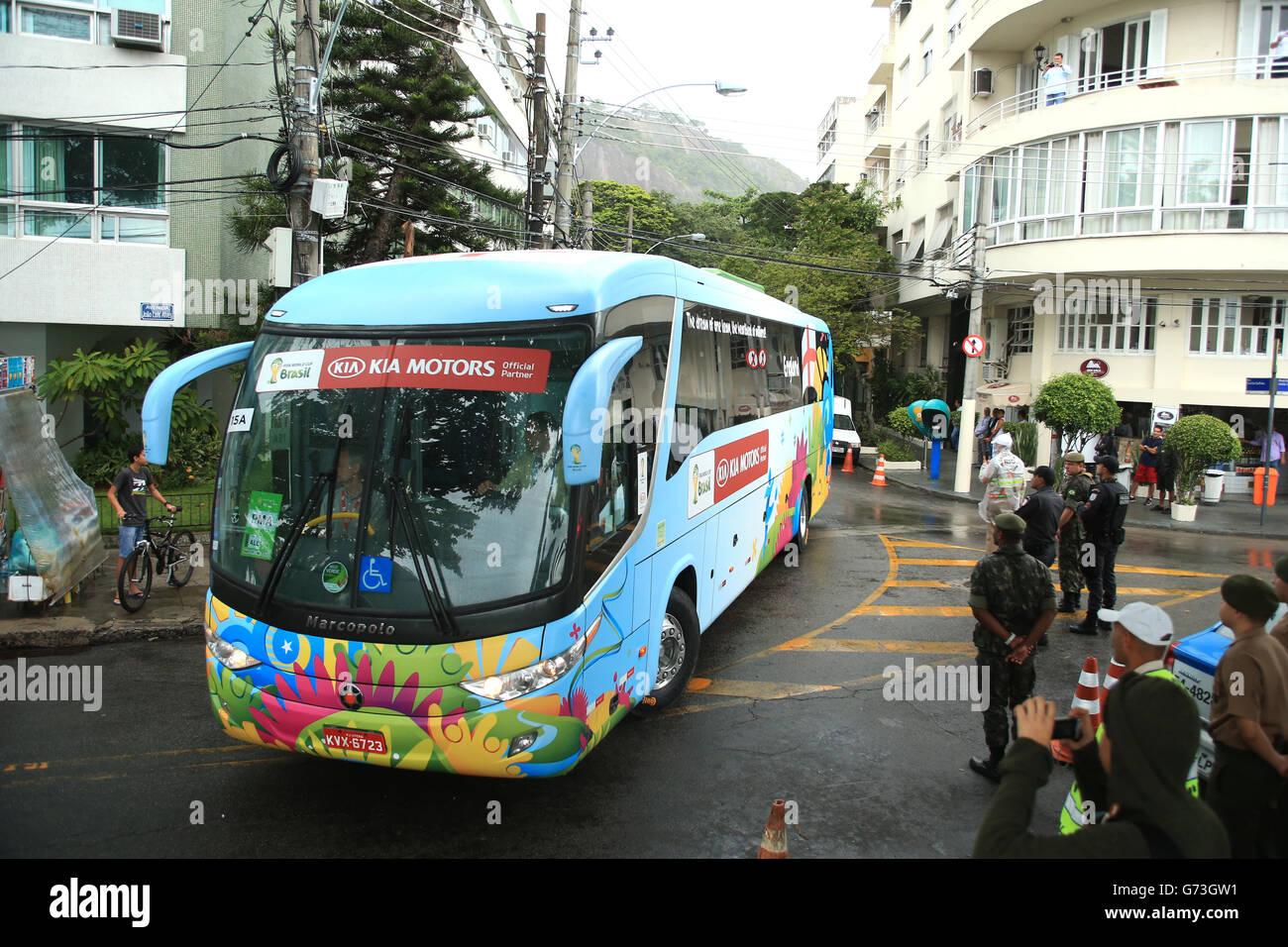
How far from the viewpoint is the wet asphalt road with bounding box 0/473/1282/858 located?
5234 millimetres

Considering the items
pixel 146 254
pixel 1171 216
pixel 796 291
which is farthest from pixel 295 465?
pixel 796 291

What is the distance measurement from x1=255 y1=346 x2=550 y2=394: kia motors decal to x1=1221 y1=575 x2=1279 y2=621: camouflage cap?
366 centimetres

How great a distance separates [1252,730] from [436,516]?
13.6 ft

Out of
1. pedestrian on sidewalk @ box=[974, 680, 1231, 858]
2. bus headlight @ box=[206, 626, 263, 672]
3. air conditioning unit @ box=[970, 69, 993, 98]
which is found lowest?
bus headlight @ box=[206, 626, 263, 672]

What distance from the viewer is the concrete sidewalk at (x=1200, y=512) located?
58.6 feet

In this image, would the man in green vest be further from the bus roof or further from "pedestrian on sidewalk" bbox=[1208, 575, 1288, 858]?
the bus roof

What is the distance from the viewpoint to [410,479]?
517cm

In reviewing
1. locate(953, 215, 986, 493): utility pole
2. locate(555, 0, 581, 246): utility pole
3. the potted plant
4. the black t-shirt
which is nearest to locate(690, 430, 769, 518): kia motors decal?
the black t-shirt

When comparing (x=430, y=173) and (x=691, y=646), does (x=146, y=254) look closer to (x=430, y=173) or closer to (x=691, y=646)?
(x=430, y=173)

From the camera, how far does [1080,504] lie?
9867 millimetres

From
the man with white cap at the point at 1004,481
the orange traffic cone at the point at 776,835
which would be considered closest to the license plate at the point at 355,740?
the orange traffic cone at the point at 776,835

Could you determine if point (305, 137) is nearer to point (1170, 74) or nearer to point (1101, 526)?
point (1101, 526)

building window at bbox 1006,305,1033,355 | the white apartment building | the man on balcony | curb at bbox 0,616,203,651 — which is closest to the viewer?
curb at bbox 0,616,203,651

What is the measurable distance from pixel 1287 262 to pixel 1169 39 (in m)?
6.49
